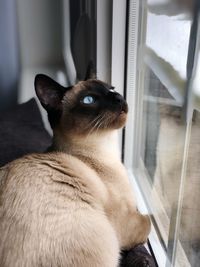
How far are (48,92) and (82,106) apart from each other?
110 millimetres

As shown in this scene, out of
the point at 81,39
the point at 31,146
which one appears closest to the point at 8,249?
the point at 31,146

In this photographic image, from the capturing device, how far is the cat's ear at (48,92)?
106 centimetres

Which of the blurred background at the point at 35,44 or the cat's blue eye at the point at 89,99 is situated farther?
the blurred background at the point at 35,44

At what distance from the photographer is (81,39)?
1815mm

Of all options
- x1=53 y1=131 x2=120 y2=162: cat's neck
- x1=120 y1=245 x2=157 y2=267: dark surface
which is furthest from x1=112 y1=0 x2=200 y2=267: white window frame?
Result: x1=53 y1=131 x2=120 y2=162: cat's neck

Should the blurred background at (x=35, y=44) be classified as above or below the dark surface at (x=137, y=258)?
above

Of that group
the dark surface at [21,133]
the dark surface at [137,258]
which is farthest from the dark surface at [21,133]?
the dark surface at [137,258]

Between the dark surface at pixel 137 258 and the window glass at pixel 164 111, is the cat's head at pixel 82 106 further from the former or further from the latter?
the dark surface at pixel 137 258

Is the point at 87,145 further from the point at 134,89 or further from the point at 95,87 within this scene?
the point at 134,89

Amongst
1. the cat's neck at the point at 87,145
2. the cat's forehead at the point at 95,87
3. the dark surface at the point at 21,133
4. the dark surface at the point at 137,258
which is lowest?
the dark surface at the point at 137,258

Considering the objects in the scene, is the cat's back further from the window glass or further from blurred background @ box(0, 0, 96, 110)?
blurred background @ box(0, 0, 96, 110)

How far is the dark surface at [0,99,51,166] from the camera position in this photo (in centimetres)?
140

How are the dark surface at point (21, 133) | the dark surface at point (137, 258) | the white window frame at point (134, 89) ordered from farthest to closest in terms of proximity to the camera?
the dark surface at point (21, 133) < the white window frame at point (134, 89) < the dark surface at point (137, 258)

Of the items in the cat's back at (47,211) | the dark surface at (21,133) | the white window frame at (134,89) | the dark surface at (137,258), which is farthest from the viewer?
the dark surface at (21,133)
